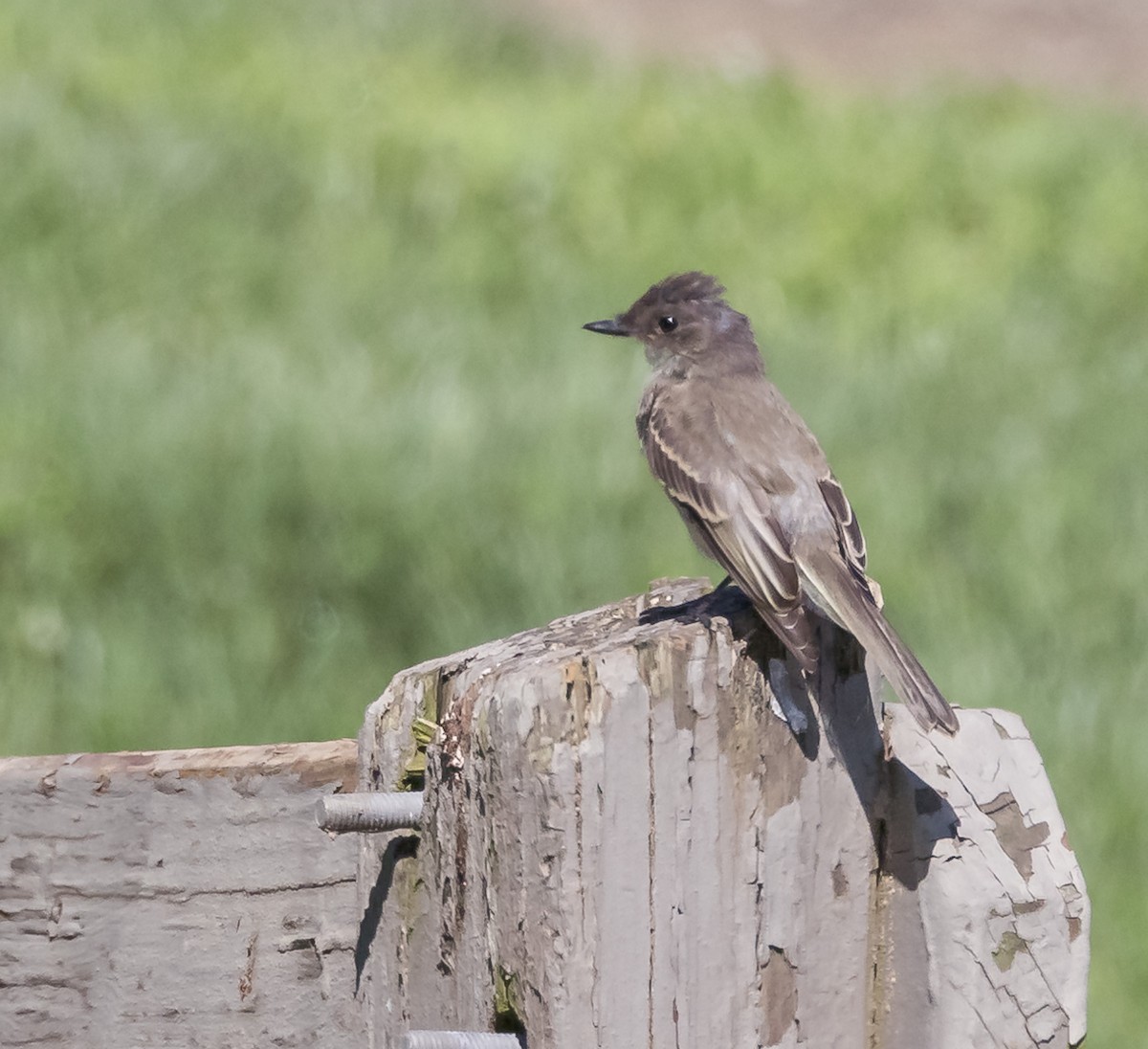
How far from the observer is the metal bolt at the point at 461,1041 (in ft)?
5.41

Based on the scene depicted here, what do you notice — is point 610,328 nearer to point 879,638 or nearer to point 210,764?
point 879,638

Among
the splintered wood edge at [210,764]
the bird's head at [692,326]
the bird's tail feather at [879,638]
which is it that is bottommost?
the splintered wood edge at [210,764]

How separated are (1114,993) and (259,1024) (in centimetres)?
254

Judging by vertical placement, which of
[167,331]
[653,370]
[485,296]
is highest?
[485,296]

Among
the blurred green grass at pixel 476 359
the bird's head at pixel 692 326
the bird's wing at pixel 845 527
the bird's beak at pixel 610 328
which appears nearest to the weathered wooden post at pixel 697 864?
the bird's wing at pixel 845 527

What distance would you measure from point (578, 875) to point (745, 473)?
2079 millimetres

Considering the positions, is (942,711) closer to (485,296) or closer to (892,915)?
(892,915)

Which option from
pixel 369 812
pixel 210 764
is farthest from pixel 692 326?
pixel 369 812

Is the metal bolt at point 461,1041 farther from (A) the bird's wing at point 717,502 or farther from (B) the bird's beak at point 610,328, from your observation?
(B) the bird's beak at point 610,328

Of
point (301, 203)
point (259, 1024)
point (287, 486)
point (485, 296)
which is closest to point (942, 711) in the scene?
point (259, 1024)

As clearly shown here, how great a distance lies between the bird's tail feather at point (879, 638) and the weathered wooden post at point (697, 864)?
0.10 feet

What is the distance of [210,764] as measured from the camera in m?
1.98

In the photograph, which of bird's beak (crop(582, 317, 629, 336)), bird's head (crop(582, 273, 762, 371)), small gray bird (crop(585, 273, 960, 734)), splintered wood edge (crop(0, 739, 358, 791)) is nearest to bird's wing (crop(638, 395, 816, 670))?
A: small gray bird (crop(585, 273, 960, 734))

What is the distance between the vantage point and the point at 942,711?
1966 millimetres
